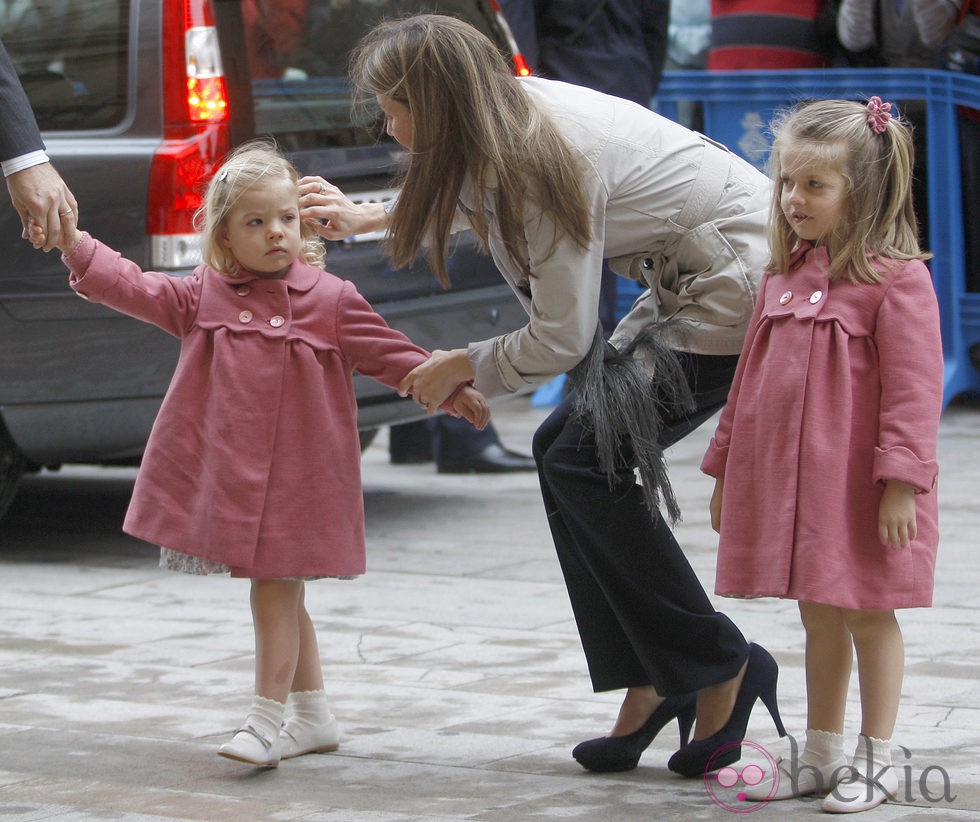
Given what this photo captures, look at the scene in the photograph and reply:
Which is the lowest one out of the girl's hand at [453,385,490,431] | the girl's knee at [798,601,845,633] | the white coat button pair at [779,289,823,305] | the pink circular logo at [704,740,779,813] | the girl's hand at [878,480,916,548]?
the pink circular logo at [704,740,779,813]

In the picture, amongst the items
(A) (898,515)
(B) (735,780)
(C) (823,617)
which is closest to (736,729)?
(B) (735,780)

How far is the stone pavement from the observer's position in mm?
3299

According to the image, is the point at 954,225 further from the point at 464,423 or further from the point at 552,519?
the point at 552,519

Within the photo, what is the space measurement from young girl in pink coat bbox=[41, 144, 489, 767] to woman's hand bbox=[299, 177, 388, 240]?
5cm

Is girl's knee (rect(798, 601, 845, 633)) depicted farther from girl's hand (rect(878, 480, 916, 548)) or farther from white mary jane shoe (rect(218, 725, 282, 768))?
white mary jane shoe (rect(218, 725, 282, 768))

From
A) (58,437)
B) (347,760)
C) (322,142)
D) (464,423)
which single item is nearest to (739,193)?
(347,760)

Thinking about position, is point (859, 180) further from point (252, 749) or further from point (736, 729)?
point (252, 749)

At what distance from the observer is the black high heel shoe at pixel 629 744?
346 cm

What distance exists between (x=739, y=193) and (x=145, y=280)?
1169 mm

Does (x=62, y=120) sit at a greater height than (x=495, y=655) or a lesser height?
greater

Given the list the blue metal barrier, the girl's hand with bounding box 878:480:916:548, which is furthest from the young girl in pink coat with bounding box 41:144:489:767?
A: the blue metal barrier

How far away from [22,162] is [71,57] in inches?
74.7

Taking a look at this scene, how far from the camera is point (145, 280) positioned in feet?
11.7

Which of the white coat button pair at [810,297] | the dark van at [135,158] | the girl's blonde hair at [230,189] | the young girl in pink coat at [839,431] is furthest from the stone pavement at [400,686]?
the girl's blonde hair at [230,189]
